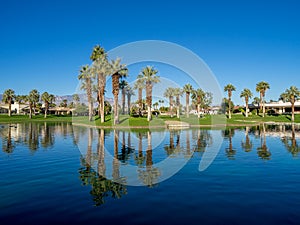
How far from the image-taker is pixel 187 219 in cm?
854

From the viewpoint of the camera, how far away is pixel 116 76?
5906 centimetres

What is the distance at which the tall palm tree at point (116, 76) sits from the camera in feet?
194

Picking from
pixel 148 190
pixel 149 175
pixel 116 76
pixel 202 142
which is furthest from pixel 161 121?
pixel 148 190

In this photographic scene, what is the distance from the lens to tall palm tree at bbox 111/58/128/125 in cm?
5928

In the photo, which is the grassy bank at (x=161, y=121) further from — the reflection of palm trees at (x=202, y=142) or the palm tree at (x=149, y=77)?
the reflection of palm trees at (x=202, y=142)

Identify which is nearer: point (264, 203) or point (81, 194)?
point (264, 203)

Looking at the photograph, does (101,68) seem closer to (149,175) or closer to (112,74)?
(112,74)

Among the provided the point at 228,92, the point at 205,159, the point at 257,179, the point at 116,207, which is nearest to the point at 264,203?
the point at 257,179

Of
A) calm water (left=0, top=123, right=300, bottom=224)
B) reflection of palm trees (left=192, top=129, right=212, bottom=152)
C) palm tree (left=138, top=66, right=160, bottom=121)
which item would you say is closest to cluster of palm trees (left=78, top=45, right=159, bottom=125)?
palm tree (left=138, top=66, right=160, bottom=121)

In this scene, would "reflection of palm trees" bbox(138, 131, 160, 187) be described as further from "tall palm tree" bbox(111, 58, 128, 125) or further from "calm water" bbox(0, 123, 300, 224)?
"tall palm tree" bbox(111, 58, 128, 125)

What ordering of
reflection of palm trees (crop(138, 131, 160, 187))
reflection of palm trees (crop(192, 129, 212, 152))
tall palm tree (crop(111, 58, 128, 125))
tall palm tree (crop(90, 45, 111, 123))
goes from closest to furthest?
reflection of palm trees (crop(138, 131, 160, 187))
reflection of palm trees (crop(192, 129, 212, 152))
tall palm tree (crop(111, 58, 128, 125))
tall palm tree (crop(90, 45, 111, 123))

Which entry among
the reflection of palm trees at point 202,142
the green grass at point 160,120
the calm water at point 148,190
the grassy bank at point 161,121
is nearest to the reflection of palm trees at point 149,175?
the calm water at point 148,190

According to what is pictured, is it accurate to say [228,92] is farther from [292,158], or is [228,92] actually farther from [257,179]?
[257,179]

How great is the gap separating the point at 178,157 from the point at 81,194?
10588 millimetres
